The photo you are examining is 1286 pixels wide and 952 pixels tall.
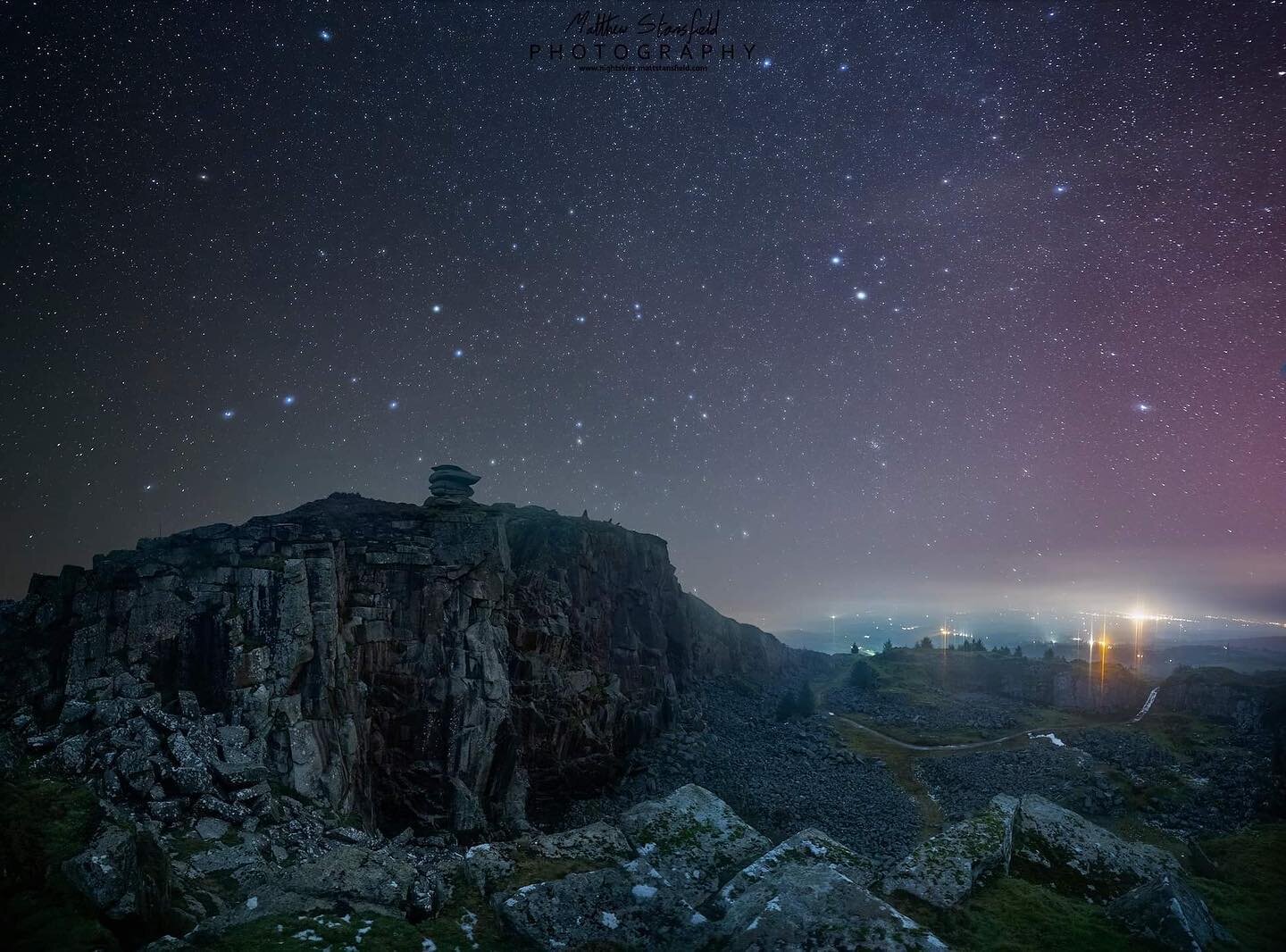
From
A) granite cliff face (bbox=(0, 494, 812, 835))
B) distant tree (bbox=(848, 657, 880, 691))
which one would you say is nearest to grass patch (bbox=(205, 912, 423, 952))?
granite cliff face (bbox=(0, 494, 812, 835))

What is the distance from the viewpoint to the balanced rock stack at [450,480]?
5441 centimetres

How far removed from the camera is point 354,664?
3756cm

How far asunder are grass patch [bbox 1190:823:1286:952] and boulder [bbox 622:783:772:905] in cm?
742

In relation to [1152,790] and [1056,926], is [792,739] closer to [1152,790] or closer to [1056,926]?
[1152,790]

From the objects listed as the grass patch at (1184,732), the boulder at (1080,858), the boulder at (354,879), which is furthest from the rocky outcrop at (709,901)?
the grass patch at (1184,732)

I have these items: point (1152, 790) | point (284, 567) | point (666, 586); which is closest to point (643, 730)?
point (666, 586)

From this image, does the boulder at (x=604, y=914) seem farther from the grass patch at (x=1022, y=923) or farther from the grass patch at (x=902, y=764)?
the grass patch at (x=902, y=764)

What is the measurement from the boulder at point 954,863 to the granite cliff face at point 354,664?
25845 mm

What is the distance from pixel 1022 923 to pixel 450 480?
5330 centimetres

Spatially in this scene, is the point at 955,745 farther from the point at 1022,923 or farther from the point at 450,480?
the point at 1022,923

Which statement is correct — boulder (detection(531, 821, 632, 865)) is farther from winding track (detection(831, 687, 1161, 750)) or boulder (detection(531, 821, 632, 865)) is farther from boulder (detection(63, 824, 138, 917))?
winding track (detection(831, 687, 1161, 750))

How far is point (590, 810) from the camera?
45.5 meters

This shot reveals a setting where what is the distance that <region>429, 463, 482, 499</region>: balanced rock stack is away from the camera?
Result: 5441 centimetres

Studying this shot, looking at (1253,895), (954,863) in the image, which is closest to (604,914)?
(954,863)
